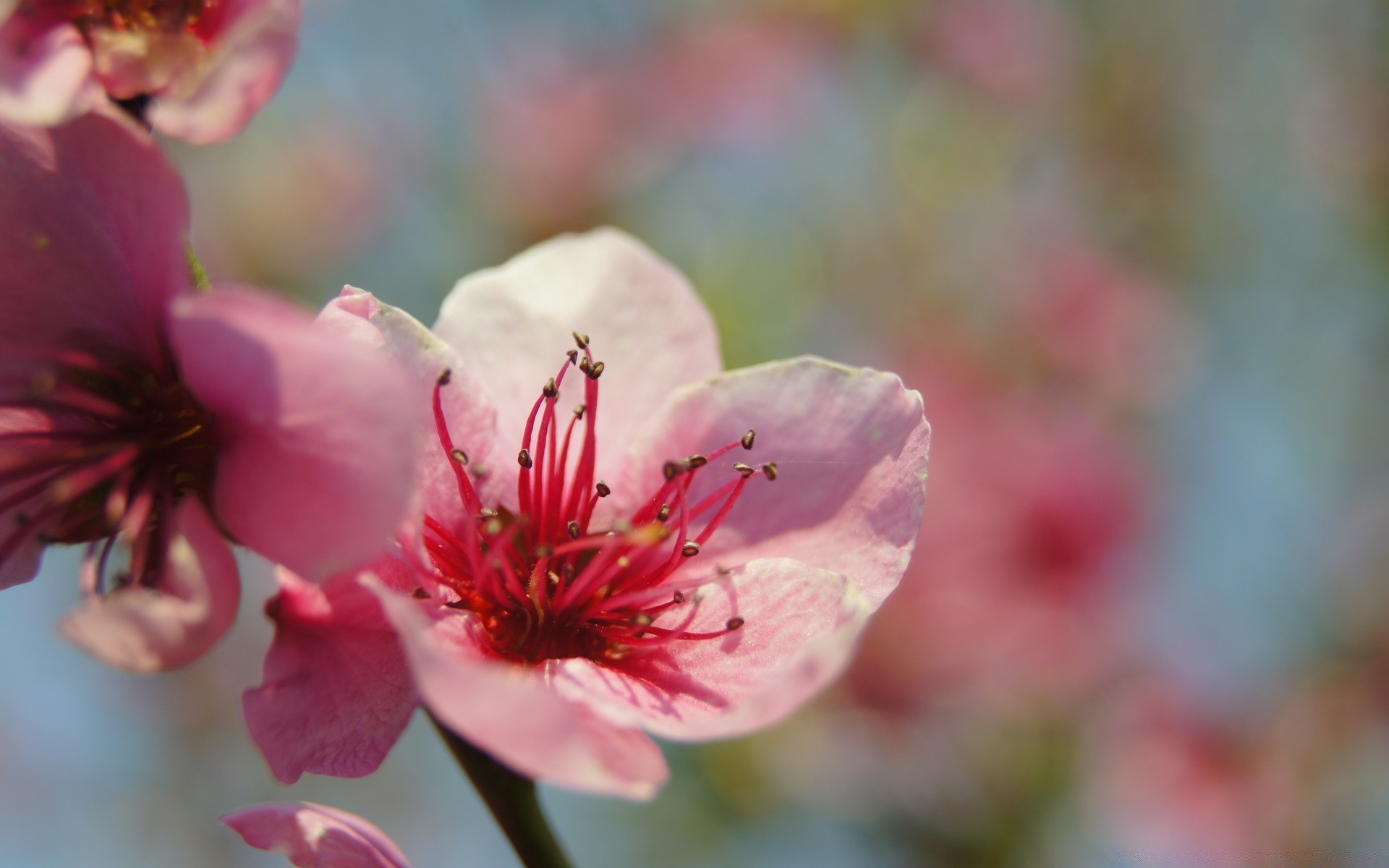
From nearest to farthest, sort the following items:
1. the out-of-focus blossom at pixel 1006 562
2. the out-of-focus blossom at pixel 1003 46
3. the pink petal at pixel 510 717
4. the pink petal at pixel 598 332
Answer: the pink petal at pixel 510 717 → the pink petal at pixel 598 332 → the out-of-focus blossom at pixel 1006 562 → the out-of-focus blossom at pixel 1003 46

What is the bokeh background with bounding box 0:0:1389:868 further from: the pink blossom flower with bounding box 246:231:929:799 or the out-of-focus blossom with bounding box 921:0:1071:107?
the pink blossom flower with bounding box 246:231:929:799

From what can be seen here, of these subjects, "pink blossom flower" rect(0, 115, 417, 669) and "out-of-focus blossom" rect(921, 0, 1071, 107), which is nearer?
"pink blossom flower" rect(0, 115, 417, 669)

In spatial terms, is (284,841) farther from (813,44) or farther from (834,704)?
(813,44)

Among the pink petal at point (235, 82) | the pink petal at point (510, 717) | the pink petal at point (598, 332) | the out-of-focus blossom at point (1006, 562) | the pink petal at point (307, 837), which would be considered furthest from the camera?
the out-of-focus blossom at point (1006, 562)

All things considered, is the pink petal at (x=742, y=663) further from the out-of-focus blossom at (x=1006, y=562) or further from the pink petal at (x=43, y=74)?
the out-of-focus blossom at (x=1006, y=562)

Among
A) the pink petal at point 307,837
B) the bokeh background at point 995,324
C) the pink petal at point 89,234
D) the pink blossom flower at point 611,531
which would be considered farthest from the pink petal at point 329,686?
the bokeh background at point 995,324

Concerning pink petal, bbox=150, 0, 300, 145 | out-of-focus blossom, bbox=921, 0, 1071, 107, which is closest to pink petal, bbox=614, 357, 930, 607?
pink petal, bbox=150, 0, 300, 145
